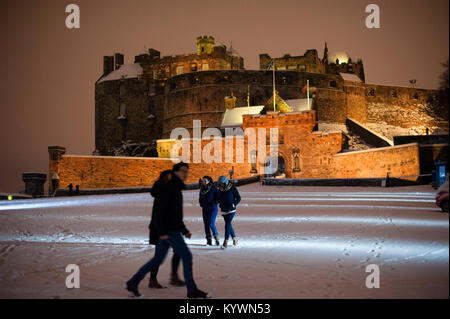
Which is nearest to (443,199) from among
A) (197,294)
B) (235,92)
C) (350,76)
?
(197,294)

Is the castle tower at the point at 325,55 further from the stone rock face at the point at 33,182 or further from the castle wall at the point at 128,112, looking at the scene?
the stone rock face at the point at 33,182

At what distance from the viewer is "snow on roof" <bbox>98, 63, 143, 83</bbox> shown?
49750 millimetres

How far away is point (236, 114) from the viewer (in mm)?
35031

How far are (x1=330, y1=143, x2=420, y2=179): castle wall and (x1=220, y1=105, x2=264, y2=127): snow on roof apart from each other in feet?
32.2

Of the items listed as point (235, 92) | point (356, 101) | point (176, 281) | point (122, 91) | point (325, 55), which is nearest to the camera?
point (176, 281)

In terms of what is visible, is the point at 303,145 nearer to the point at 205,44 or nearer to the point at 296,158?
the point at 296,158

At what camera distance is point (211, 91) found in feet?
130

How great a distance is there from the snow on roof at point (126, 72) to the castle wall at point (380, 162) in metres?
30.4

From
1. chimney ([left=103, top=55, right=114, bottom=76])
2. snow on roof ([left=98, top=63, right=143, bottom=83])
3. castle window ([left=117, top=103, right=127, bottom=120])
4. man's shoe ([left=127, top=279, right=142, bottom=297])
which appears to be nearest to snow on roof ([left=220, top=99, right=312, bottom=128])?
castle window ([left=117, top=103, right=127, bottom=120])

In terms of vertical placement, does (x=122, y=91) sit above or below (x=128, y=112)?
Answer: above

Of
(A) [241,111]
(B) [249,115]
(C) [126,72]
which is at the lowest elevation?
(B) [249,115]

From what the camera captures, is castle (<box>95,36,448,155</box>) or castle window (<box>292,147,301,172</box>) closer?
castle window (<box>292,147,301,172</box>)

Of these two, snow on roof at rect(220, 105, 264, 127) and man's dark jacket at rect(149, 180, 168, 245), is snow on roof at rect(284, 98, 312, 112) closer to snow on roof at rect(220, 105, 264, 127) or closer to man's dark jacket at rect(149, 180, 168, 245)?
snow on roof at rect(220, 105, 264, 127)

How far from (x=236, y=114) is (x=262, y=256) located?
29.8 m
